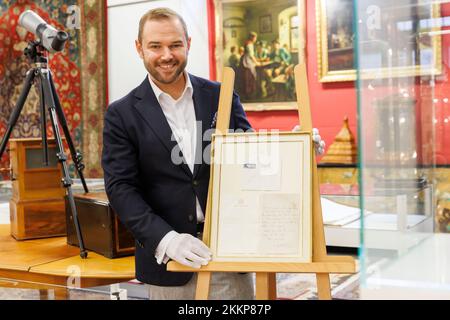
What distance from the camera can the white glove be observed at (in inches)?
66.2

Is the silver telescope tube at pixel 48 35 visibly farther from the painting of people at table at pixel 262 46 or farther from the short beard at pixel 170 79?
the painting of people at table at pixel 262 46

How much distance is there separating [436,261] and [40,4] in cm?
767

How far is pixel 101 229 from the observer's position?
97.1 inches

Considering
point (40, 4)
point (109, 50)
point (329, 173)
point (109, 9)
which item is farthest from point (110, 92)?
point (329, 173)

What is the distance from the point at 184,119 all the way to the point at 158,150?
0.15 metres

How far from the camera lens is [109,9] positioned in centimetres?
784

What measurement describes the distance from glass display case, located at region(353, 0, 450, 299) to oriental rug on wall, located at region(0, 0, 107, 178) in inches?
251

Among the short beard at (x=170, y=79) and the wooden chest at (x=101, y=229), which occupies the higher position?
the short beard at (x=170, y=79)

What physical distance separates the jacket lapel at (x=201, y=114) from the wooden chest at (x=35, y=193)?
1.11 m

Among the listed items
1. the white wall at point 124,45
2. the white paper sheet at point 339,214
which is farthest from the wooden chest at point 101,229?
the white wall at point 124,45

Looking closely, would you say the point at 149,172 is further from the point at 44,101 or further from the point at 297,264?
the point at 44,101

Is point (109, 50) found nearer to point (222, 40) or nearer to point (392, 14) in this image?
point (222, 40)

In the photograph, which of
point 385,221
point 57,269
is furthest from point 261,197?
point 57,269

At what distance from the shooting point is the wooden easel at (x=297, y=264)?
165 cm
